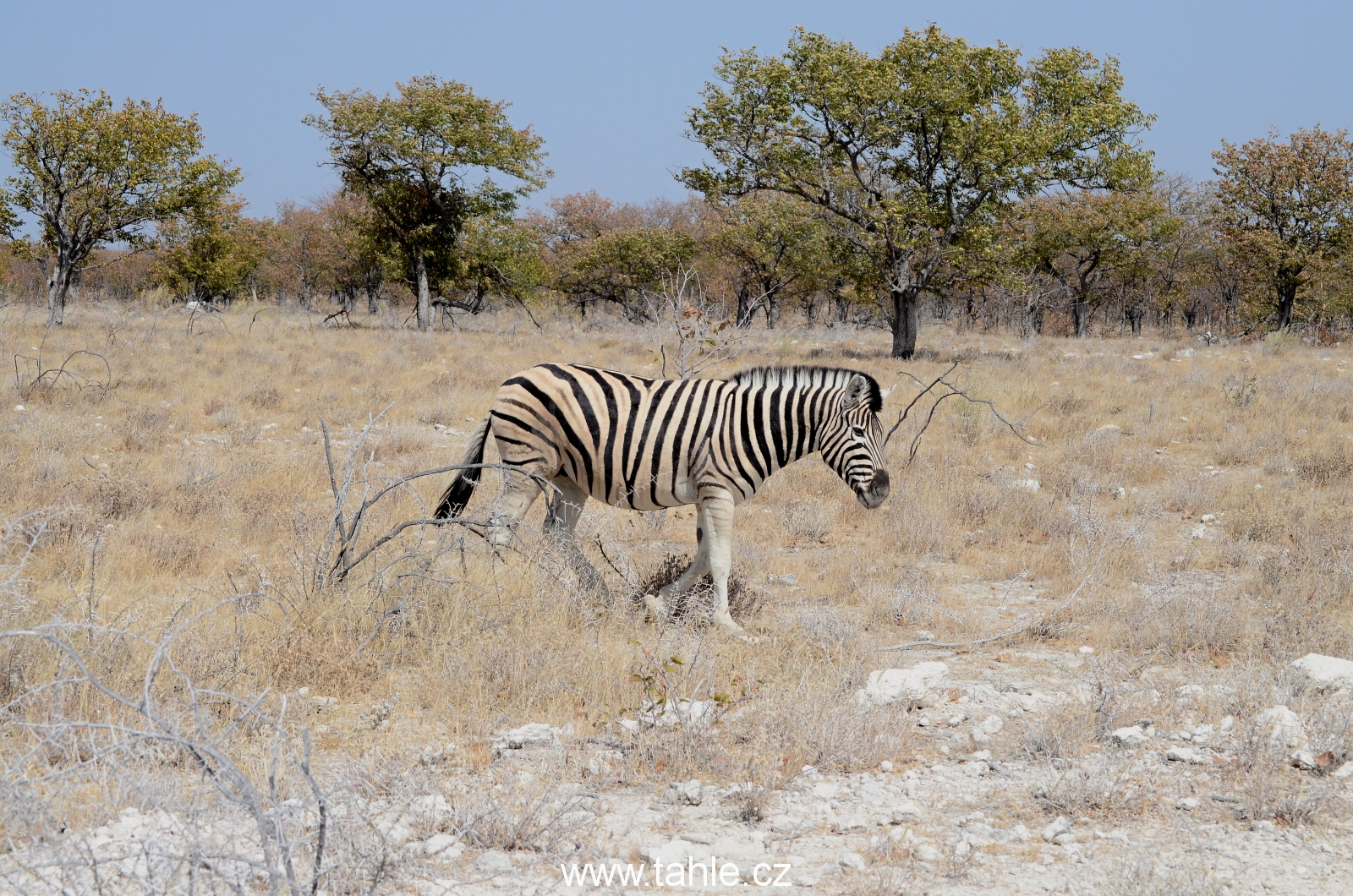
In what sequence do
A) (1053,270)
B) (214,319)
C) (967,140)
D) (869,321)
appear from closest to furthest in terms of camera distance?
(967,140), (214,319), (1053,270), (869,321)

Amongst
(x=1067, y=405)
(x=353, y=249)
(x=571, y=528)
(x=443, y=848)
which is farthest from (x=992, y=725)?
(x=353, y=249)

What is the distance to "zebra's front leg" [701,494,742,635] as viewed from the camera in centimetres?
591

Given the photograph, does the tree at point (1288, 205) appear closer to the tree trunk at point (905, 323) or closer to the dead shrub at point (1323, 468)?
the tree trunk at point (905, 323)

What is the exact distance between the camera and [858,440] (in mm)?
6223

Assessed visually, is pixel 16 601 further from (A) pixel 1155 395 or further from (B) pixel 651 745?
(A) pixel 1155 395

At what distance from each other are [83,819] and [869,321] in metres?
47.4

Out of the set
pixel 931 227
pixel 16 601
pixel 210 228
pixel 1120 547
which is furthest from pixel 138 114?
pixel 1120 547

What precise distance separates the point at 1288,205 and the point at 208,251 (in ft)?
122

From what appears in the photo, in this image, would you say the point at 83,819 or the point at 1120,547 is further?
the point at 1120,547

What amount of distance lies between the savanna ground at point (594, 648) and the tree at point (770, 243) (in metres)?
12.0

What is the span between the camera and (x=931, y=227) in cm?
2431

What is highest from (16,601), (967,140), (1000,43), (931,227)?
(1000,43)

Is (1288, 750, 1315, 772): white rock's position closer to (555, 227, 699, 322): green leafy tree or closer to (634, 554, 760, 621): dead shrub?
(634, 554, 760, 621): dead shrub

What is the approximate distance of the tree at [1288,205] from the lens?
31719mm
